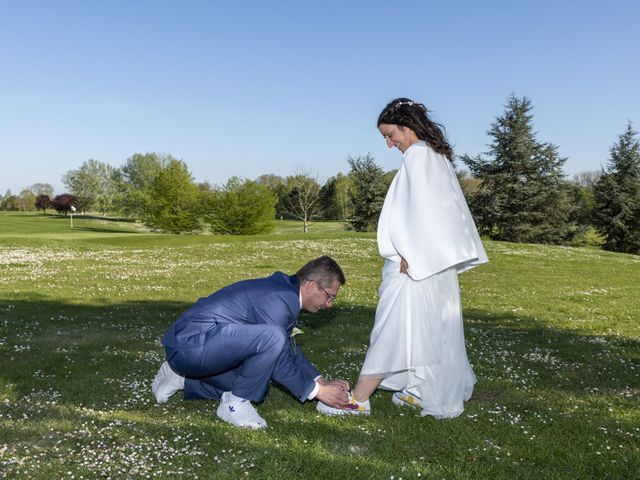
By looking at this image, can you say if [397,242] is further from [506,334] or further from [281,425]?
[506,334]

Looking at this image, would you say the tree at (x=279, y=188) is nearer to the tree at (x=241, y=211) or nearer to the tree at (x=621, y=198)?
the tree at (x=241, y=211)

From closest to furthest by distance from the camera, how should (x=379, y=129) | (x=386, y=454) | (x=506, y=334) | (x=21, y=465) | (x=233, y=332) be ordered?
(x=21, y=465) → (x=386, y=454) → (x=233, y=332) → (x=379, y=129) → (x=506, y=334)


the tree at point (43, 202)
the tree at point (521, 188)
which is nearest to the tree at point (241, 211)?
the tree at point (521, 188)

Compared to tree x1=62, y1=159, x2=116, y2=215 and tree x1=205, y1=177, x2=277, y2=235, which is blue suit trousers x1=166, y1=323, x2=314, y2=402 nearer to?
tree x1=205, y1=177, x2=277, y2=235

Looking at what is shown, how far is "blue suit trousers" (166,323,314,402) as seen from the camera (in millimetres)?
5039

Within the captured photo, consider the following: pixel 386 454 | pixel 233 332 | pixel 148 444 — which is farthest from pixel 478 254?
pixel 148 444

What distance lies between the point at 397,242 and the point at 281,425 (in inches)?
89.8

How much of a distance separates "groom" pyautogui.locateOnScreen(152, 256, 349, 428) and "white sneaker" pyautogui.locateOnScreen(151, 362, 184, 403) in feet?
0.48

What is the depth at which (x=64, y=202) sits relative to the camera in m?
101

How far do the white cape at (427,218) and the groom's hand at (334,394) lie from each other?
4.69 feet

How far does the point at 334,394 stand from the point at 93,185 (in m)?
116

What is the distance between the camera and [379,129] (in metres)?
5.80

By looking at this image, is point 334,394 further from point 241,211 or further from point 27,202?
point 27,202

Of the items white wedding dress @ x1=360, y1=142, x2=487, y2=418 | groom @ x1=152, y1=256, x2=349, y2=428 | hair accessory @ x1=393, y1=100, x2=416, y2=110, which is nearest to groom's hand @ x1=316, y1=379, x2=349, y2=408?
groom @ x1=152, y1=256, x2=349, y2=428
